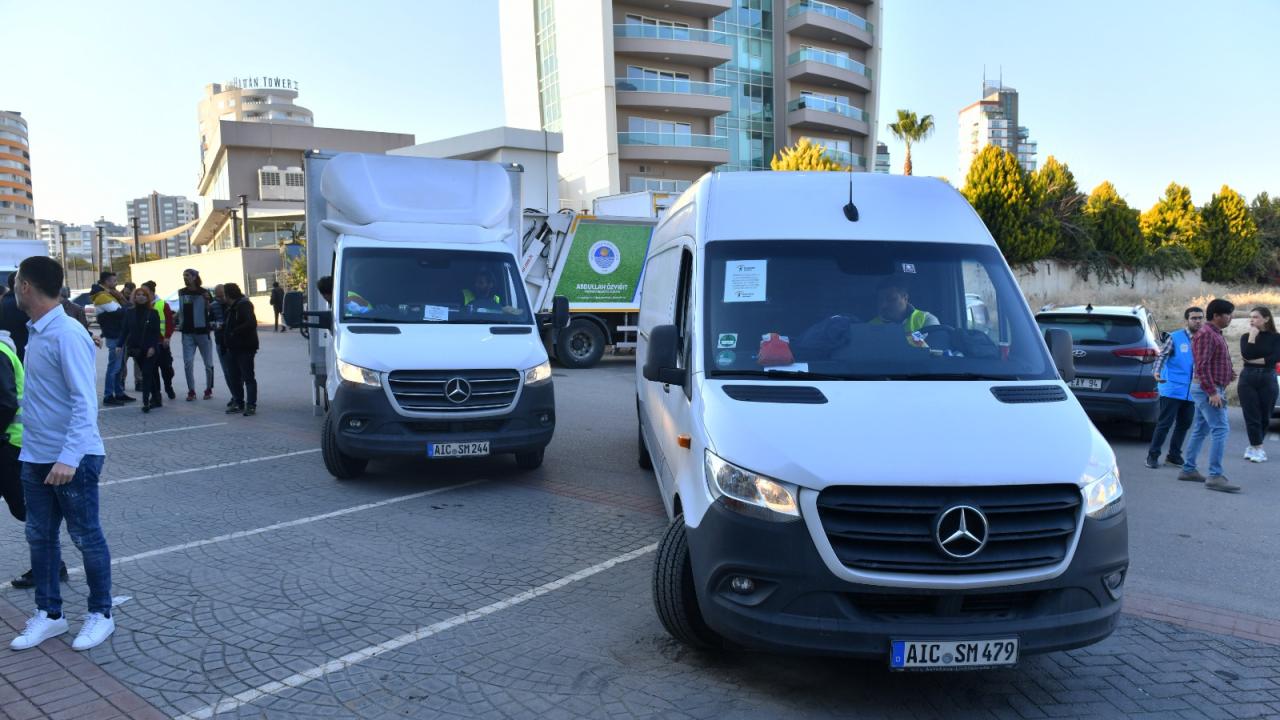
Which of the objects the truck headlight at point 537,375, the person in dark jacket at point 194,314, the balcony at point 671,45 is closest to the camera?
the truck headlight at point 537,375

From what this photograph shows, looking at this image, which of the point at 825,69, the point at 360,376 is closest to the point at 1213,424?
the point at 360,376

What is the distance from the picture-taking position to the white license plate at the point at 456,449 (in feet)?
25.0

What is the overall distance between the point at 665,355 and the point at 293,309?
4874 mm

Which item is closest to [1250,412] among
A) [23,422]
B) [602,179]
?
[23,422]

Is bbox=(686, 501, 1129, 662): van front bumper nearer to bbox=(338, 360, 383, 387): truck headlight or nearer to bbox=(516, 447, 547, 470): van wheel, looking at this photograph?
bbox=(338, 360, 383, 387): truck headlight

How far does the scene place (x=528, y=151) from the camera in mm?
45406

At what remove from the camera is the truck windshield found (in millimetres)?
8406

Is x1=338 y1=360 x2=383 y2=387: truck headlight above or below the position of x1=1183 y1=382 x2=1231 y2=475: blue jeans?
above

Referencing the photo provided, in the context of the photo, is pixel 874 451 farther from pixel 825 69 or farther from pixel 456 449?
pixel 825 69

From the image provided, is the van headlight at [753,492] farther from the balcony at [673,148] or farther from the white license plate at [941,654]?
the balcony at [673,148]

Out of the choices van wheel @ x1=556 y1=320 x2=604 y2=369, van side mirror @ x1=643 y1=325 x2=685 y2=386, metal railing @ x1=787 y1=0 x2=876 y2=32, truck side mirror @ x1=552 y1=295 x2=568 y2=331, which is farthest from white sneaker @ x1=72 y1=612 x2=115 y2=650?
metal railing @ x1=787 y1=0 x2=876 y2=32

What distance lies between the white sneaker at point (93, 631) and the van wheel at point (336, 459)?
3.39 meters

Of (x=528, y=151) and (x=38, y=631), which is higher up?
(x=528, y=151)

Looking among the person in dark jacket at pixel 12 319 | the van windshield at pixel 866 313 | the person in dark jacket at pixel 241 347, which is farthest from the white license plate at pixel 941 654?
the person in dark jacket at pixel 241 347
